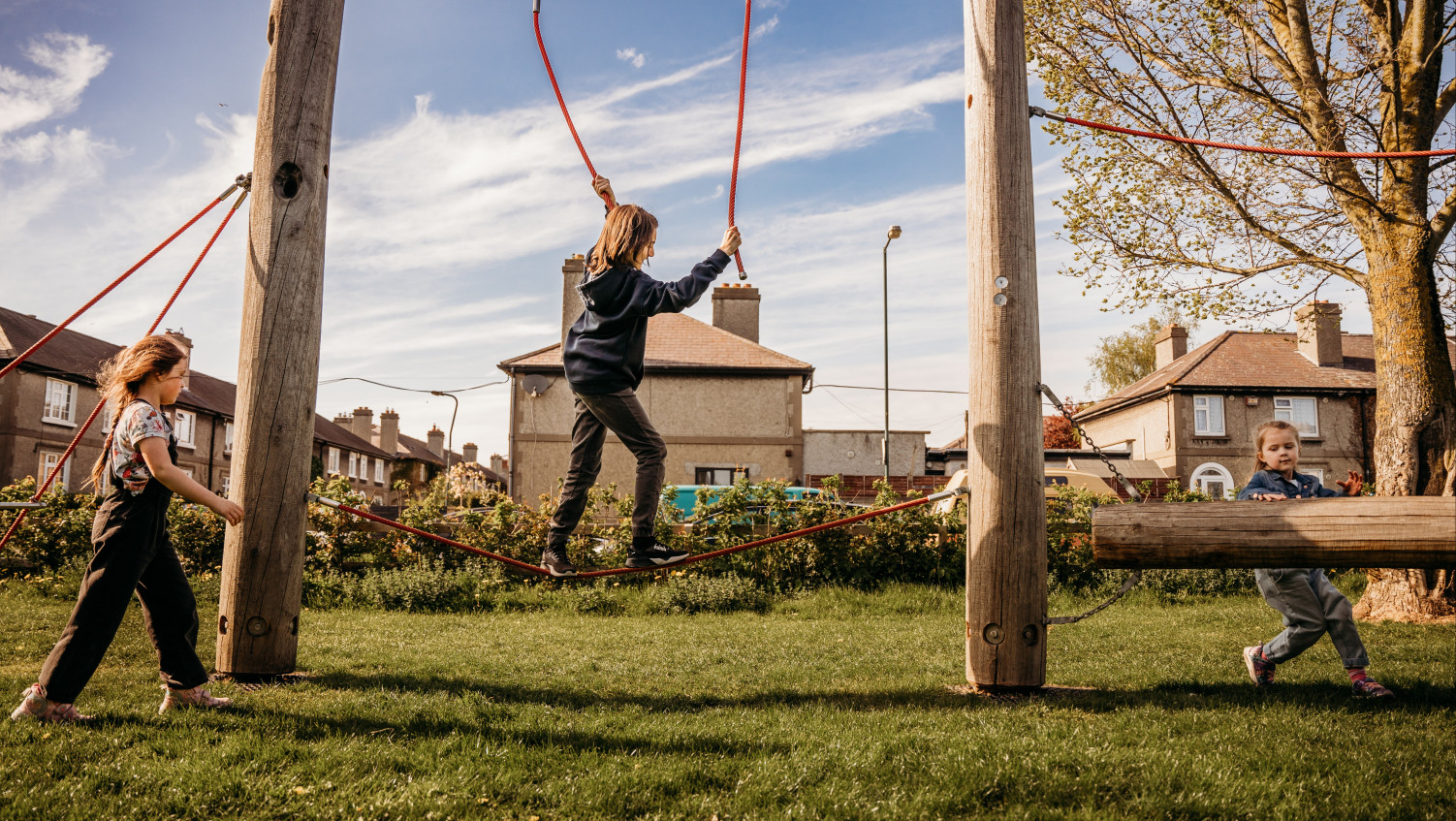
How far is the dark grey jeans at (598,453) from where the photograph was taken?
5352 millimetres

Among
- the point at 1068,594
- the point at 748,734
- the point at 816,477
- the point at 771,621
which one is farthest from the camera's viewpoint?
the point at 816,477

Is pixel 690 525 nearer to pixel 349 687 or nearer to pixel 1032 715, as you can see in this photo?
pixel 349 687

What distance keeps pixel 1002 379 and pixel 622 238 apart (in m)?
2.36

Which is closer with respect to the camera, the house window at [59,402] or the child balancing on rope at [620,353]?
the child balancing on rope at [620,353]

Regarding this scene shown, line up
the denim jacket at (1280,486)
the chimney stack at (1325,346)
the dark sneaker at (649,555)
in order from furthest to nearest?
1. the chimney stack at (1325,346)
2. the denim jacket at (1280,486)
3. the dark sneaker at (649,555)

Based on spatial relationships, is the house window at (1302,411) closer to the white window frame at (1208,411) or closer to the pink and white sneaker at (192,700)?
the white window frame at (1208,411)

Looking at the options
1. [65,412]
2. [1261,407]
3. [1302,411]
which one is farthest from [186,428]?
[1302,411]

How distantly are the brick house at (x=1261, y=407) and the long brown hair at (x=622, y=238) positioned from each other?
35815mm

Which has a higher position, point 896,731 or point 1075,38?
point 1075,38

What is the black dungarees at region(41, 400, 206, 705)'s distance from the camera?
471 cm

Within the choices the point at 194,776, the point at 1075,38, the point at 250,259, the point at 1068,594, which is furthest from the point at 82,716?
the point at 1075,38

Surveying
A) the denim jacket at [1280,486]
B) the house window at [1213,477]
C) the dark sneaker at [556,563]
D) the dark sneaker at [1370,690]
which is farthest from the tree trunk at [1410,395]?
the house window at [1213,477]

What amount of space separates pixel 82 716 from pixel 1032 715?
16.2ft

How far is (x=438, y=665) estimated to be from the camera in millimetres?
6793
